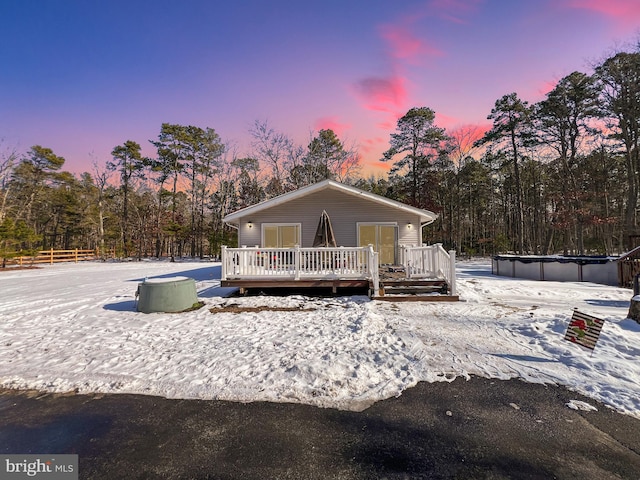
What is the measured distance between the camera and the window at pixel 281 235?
11898 millimetres

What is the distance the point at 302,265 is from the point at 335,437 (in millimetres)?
6067

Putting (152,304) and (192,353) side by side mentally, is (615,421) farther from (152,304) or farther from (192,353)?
(152,304)

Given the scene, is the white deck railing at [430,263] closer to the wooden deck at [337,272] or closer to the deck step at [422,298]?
the wooden deck at [337,272]

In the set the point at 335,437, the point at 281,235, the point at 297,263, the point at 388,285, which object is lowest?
the point at 335,437

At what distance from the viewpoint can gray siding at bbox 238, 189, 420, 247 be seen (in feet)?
38.8

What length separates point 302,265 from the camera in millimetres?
8391

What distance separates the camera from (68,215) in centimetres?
3359

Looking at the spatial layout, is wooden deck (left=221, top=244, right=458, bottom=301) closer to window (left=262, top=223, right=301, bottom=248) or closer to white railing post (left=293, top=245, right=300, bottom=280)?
white railing post (left=293, top=245, right=300, bottom=280)

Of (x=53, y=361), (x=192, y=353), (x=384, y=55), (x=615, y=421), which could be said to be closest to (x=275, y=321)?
(x=192, y=353)

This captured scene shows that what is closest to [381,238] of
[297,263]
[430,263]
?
[430,263]

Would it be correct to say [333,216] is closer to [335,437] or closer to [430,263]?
[430,263]

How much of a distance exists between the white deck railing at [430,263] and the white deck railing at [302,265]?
4.52 feet

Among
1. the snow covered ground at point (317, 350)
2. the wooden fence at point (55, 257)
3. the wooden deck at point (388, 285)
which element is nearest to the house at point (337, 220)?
the wooden deck at point (388, 285)

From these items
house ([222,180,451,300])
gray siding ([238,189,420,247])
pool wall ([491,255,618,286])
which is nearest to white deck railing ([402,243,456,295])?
house ([222,180,451,300])
